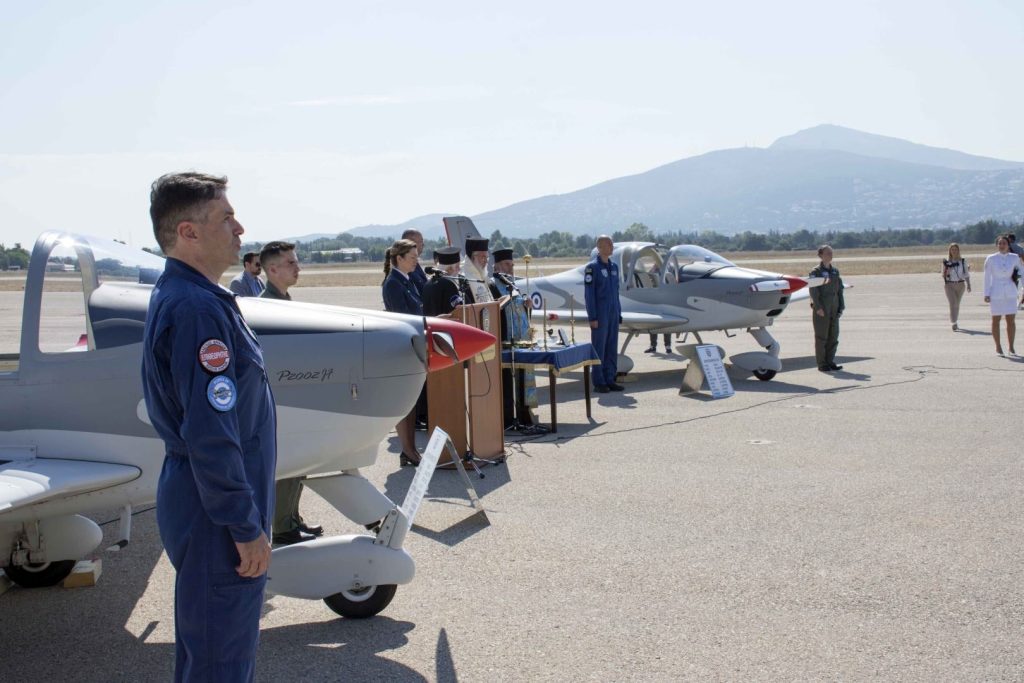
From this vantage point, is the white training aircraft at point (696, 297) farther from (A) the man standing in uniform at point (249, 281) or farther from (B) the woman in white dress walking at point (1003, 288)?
(A) the man standing in uniform at point (249, 281)

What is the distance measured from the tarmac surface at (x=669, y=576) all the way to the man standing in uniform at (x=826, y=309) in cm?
367

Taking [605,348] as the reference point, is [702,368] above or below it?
below

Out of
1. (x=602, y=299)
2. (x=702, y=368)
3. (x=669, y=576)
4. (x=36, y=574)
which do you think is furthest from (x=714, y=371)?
(x=36, y=574)

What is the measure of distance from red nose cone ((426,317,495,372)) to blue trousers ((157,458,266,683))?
2.20 m

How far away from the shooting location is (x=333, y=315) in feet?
15.3

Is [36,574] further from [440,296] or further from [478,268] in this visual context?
[478,268]

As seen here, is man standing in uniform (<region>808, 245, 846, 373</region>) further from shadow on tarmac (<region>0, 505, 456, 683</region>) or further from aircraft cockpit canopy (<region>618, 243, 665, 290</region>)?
shadow on tarmac (<region>0, 505, 456, 683</region>)

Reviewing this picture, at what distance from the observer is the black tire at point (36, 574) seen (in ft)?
16.8

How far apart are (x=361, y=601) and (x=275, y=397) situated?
40.5 inches

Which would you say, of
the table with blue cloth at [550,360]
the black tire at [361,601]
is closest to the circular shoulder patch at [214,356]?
the black tire at [361,601]

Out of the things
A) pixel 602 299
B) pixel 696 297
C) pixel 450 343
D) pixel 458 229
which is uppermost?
pixel 458 229

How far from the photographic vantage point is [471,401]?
7.54m

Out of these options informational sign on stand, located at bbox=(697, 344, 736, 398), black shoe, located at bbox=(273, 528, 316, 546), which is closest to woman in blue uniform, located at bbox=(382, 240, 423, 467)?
black shoe, located at bbox=(273, 528, 316, 546)

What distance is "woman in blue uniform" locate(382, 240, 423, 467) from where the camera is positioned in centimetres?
762
